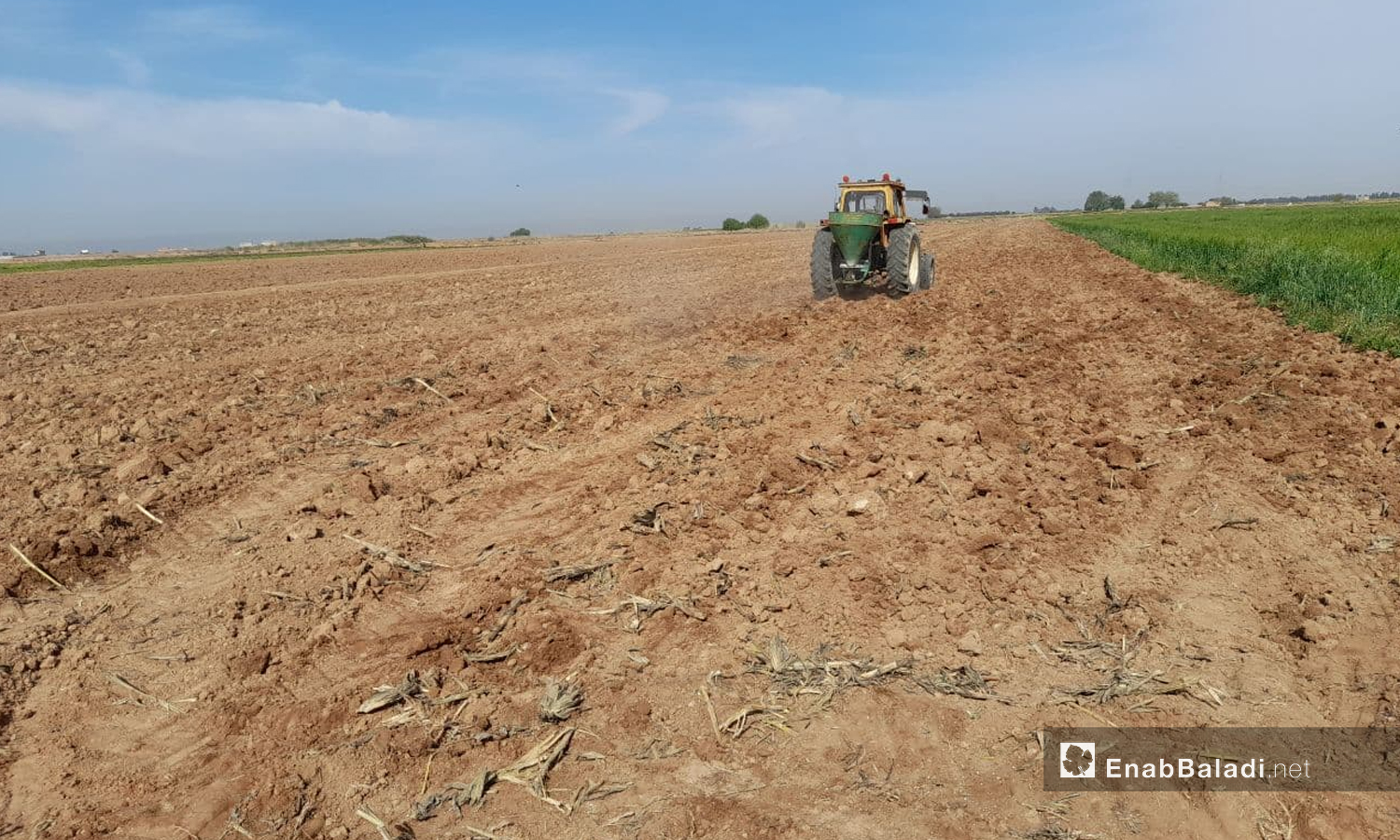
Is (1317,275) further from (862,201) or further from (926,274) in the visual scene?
(862,201)

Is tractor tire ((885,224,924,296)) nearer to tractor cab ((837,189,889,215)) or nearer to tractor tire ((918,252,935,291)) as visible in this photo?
tractor cab ((837,189,889,215))

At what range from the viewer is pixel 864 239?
13.0 meters

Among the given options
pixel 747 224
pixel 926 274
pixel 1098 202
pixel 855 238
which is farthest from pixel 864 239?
pixel 1098 202

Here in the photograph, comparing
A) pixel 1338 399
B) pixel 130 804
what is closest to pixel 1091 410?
pixel 1338 399

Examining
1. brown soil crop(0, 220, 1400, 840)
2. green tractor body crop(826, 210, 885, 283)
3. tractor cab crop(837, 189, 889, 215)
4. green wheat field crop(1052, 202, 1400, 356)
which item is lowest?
brown soil crop(0, 220, 1400, 840)

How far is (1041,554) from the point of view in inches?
178

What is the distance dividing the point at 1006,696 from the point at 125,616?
4.51 m

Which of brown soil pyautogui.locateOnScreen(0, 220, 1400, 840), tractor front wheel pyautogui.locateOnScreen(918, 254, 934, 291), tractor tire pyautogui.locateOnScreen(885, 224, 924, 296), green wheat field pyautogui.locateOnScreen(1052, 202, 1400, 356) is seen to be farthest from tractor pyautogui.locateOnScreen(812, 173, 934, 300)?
green wheat field pyautogui.locateOnScreen(1052, 202, 1400, 356)

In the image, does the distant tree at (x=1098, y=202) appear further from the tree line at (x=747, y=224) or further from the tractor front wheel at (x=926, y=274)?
the tractor front wheel at (x=926, y=274)

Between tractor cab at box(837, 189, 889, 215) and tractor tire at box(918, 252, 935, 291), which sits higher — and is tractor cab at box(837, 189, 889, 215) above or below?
above

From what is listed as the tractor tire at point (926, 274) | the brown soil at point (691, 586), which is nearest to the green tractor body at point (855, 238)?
the tractor tire at point (926, 274)

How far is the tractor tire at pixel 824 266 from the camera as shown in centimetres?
1338

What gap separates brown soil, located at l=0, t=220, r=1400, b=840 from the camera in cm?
299

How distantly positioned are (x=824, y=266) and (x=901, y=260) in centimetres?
127
